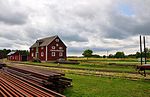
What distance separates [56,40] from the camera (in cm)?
6297

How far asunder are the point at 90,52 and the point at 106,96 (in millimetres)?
96041

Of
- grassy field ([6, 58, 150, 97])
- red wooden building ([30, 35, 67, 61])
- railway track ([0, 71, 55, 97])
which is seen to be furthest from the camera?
red wooden building ([30, 35, 67, 61])

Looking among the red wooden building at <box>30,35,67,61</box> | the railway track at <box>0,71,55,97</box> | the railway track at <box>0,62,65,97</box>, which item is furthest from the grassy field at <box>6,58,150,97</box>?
the red wooden building at <box>30,35,67,61</box>

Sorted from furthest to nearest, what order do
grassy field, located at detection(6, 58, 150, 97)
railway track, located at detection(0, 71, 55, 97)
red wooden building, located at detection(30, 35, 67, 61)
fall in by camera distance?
red wooden building, located at detection(30, 35, 67, 61) < grassy field, located at detection(6, 58, 150, 97) < railway track, located at detection(0, 71, 55, 97)

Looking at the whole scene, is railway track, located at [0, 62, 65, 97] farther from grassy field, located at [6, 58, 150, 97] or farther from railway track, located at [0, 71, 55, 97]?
grassy field, located at [6, 58, 150, 97]

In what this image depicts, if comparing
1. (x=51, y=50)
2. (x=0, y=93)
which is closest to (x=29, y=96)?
(x=0, y=93)

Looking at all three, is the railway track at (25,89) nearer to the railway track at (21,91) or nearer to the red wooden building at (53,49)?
the railway track at (21,91)

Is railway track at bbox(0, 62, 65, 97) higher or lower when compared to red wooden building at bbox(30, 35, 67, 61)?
lower

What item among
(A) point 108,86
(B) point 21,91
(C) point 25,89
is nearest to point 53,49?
(A) point 108,86

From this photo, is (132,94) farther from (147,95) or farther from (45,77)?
(45,77)

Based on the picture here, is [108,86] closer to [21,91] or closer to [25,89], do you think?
[25,89]

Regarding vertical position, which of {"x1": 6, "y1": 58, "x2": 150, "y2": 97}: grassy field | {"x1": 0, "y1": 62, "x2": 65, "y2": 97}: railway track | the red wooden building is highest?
the red wooden building

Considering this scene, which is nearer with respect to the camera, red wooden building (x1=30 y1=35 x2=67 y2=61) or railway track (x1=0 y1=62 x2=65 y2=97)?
railway track (x1=0 y1=62 x2=65 y2=97)

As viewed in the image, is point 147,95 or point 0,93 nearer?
point 0,93
